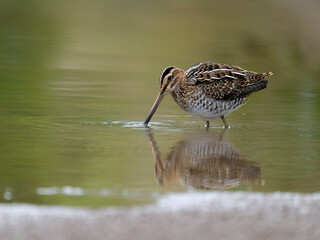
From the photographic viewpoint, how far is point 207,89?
10984mm

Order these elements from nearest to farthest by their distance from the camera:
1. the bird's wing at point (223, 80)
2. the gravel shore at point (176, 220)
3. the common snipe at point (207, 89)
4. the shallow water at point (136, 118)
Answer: the gravel shore at point (176, 220)
the shallow water at point (136, 118)
the common snipe at point (207, 89)
the bird's wing at point (223, 80)

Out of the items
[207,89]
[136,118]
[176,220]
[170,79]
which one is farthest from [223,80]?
[176,220]

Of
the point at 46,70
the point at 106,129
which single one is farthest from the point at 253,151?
the point at 46,70

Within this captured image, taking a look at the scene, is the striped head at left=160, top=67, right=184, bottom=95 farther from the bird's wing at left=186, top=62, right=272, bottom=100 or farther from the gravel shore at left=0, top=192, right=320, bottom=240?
the gravel shore at left=0, top=192, right=320, bottom=240

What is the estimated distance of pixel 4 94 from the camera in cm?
1234

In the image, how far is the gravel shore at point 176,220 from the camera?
16.6ft

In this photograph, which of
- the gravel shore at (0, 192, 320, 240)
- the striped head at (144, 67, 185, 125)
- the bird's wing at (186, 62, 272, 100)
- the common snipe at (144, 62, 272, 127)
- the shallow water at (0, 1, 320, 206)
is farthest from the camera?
the bird's wing at (186, 62, 272, 100)

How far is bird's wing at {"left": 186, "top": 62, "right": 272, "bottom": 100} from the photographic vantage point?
1100 cm

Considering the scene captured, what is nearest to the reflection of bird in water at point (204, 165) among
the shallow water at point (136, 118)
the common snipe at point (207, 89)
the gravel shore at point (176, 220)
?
the shallow water at point (136, 118)

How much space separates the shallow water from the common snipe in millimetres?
238

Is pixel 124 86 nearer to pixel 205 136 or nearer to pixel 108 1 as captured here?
pixel 205 136

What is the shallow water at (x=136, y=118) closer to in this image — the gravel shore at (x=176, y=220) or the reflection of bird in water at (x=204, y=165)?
the reflection of bird in water at (x=204, y=165)

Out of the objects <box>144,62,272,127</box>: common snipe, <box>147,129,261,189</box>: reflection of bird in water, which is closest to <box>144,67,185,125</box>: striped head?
<box>144,62,272,127</box>: common snipe

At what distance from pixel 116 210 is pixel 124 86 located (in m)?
7.92
